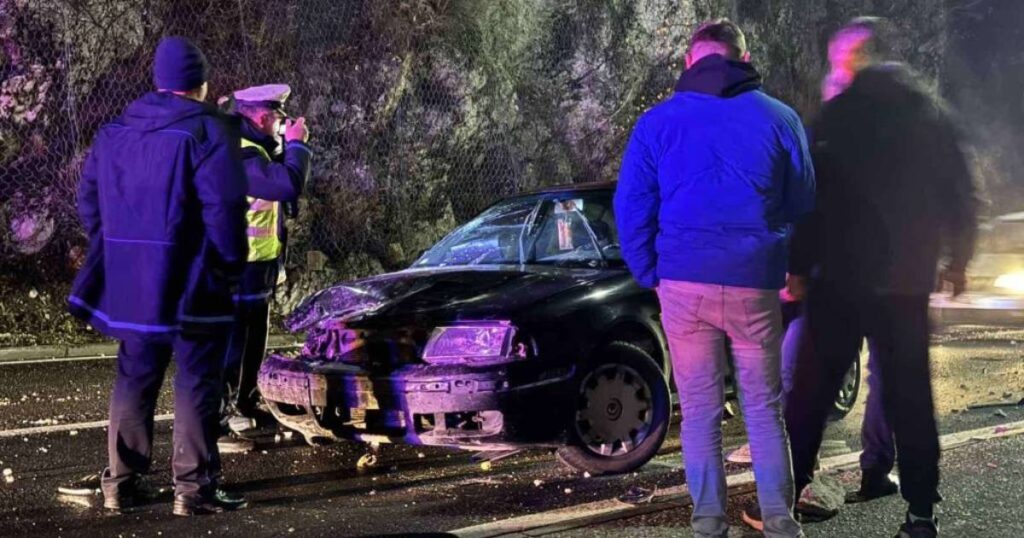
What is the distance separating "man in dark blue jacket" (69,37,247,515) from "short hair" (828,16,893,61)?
2561 mm

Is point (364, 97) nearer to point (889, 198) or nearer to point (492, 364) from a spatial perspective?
point (492, 364)

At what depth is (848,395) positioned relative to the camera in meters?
7.48

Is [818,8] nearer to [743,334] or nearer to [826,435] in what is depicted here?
[826,435]

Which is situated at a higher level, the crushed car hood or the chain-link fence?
the chain-link fence

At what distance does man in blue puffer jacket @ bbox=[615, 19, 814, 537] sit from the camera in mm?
3969

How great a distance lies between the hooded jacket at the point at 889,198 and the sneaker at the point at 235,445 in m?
3.45

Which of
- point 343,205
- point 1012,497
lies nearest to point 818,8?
point 343,205

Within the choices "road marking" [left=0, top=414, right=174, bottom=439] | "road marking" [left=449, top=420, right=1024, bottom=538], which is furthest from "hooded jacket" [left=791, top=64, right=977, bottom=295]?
"road marking" [left=0, top=414, right=174, bottom=439]

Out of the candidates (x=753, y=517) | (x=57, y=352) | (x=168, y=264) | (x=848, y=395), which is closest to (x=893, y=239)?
(x=753, y=517)

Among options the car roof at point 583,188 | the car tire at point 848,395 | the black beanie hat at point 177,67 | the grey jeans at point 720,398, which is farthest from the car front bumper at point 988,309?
the black beanie hat at point 177,67

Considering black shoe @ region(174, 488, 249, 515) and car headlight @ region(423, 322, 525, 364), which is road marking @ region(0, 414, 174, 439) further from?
car headlight @ region(423, 322, 525, 364)

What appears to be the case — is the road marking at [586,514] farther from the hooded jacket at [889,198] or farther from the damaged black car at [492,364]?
the hooded jacket at [889,198]

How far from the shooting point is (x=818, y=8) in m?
24.3

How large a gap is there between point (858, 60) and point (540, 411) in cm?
212
